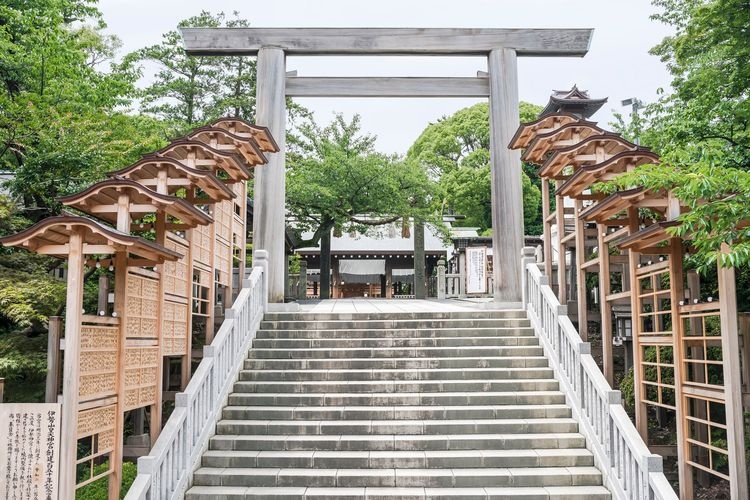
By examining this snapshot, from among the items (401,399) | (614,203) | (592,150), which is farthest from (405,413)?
(592,150)

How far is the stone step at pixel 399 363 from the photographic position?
30.5ft

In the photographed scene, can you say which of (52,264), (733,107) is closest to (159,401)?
(52,264)

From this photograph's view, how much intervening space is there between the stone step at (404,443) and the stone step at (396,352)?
1.98m

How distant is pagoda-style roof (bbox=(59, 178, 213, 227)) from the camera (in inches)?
246

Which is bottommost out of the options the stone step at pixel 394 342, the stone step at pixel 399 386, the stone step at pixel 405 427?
the stone step at pixel 405 427

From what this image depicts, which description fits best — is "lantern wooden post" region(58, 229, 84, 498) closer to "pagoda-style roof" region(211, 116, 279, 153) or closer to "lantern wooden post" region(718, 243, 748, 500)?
"pagoda-style roof" region(211, 116, 279, 153)

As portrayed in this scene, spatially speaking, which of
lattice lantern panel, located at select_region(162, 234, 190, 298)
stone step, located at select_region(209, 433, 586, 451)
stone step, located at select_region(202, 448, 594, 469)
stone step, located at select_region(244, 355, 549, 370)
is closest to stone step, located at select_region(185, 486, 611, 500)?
stone step, located at select_region(202, 448, 594, 469)

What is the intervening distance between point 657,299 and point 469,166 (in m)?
25.1

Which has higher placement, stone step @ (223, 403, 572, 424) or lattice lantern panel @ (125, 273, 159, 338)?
lattice lantern panel @ (125, 273, 159, 338)

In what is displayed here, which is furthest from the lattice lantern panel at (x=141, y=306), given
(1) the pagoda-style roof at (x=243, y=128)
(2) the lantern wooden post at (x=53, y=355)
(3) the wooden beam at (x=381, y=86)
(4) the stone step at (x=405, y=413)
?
(3) the wooden beam at (x=381, y=86)

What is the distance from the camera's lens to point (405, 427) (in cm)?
797

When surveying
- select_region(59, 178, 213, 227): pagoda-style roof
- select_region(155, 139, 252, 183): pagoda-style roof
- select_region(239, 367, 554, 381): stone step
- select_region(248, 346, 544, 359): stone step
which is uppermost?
select_region(155, 139, 252, 183): pagoda-style roof

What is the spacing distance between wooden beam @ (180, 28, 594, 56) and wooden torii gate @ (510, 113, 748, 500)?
3288 mm

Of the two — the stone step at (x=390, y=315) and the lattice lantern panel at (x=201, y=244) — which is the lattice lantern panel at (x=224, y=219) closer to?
the lattice lantern panel at (x=201, y=244)
